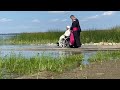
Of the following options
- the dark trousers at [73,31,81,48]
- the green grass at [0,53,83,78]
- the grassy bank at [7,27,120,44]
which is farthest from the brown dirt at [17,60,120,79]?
the grassy bank at [7,27,120,44]

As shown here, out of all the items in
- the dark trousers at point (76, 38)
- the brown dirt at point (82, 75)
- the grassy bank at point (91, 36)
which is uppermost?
the grassy bank at point (91, 36)

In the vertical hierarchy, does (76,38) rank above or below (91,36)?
below

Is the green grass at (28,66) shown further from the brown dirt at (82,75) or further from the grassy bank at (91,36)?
the grassy bank at (91,36)

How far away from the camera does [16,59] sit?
8.48m

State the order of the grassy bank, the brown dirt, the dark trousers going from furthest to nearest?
1. the grassy bank
2. the dark trousers
3. the brown dirt

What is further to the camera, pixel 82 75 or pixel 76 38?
pixel 76 38

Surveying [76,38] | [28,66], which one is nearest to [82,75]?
[28,66]

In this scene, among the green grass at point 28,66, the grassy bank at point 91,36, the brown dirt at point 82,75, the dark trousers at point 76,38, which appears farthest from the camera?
the grassy bank at point 91,36

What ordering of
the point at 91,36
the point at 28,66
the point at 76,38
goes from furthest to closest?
1. the point at 91,36
2. the point at 76,38
3. the point at 28,66

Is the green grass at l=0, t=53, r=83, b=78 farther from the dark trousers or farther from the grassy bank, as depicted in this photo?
the grassy bank

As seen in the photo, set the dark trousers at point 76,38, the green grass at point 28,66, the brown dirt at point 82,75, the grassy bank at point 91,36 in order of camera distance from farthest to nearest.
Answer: the grassy bank at point 91,36, the dark trousers at point 76,38, the green grass at point 28,66, the brown dirt at point 82,75

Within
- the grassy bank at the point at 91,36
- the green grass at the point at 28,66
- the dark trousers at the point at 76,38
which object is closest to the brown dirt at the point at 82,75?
the green grass at the point at 28,66

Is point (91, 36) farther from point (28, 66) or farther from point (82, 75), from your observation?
point (82, 75)
